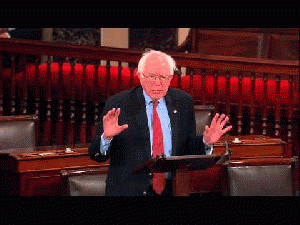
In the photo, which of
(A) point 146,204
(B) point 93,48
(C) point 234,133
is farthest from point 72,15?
(C) point 234,133

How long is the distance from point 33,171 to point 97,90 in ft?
5.18

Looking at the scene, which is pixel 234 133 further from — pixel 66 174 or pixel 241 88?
pixel 66 174

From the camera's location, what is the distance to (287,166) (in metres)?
3.22

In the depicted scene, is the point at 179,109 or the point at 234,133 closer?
the point at 179,109

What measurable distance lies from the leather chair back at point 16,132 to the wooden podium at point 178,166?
69.6 inches

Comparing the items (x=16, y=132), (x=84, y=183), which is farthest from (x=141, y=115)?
(x=16, y=132)

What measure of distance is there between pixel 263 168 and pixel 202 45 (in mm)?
3497

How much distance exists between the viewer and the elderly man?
2.73 m

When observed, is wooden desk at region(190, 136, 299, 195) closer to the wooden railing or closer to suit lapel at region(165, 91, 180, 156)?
the wooden railing

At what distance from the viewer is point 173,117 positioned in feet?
9.33

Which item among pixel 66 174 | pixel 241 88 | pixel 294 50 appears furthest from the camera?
pixel 294 50

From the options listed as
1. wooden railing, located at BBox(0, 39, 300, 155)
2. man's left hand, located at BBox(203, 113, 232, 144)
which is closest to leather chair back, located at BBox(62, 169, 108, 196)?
man's left hand, located at BBox(203, 113, 232, 144)

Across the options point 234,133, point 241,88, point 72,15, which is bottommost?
point 234,133

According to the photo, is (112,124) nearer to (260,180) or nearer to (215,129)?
(215,129)
